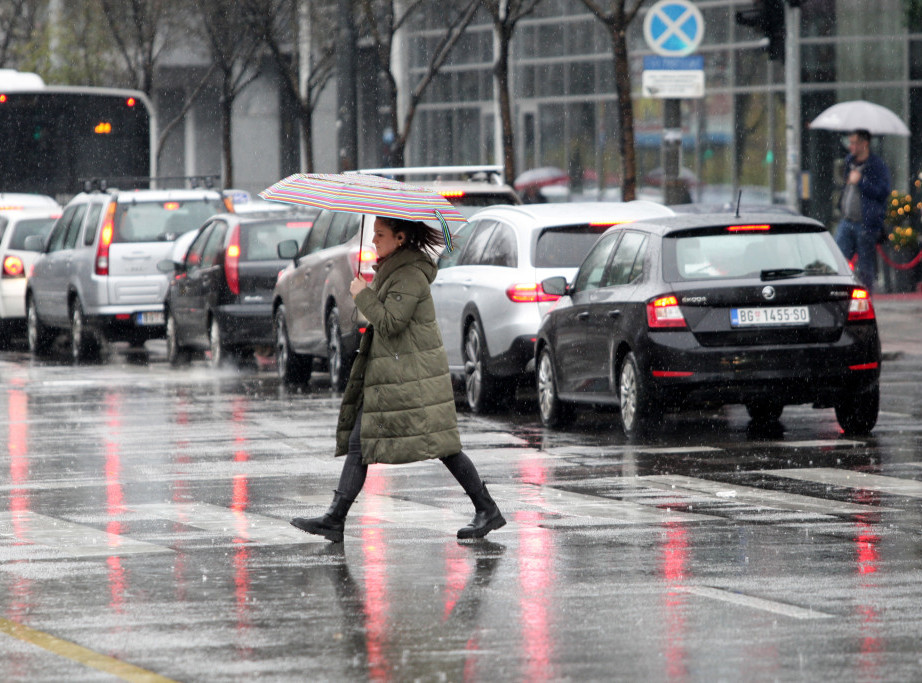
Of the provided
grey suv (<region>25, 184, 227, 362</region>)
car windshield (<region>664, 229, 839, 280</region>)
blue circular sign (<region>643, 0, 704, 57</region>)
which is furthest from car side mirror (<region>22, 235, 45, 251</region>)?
car windshield (<region>664, 229, 839, 280</region>)

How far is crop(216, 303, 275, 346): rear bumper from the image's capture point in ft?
70.2

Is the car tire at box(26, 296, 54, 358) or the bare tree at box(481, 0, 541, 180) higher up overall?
the bare tree at box(481, 0, 541, 180)

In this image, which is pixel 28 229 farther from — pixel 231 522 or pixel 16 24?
pixel 16 24

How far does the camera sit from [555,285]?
584 inches

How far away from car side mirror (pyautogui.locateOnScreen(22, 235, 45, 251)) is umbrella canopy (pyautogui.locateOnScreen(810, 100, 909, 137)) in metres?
10.0

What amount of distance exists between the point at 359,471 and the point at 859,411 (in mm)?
5598

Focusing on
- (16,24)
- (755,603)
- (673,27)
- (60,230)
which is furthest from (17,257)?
(16,24)

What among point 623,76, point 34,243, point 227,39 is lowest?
point 34,243

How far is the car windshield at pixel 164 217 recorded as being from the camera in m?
24.4

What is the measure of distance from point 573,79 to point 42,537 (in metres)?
33.4

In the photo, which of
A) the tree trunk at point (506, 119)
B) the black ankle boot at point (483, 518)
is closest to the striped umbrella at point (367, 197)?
the black ankle boot at point (483, 518)

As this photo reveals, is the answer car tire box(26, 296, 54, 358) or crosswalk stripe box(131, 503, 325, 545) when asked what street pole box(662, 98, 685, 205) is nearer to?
car tire box(26, 296, 54, 358)

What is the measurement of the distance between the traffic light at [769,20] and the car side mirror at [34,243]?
381 inches

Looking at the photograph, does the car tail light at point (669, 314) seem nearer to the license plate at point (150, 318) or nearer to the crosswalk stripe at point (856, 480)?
the crosswalk stripe at point (856, 480)
